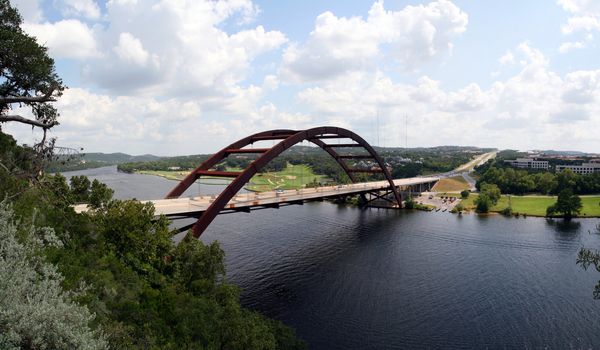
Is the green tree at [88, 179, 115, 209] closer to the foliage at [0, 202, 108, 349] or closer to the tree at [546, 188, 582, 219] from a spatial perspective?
the foliage at [0, 202, 108, 349]

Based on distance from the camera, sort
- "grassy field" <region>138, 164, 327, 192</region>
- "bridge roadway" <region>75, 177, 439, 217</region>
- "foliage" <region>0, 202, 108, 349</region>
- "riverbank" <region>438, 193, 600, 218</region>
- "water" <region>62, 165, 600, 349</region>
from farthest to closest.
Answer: "grassy field" <region>138, 164, 327, 192</region>, "riverbank" <region>438, 193, 600, 218</region>, "bridge roadway" <region>75, 177, 439, 217</region>, "water" <region>62, 165, 600, 349</region>, "foliage" <region>0, 202, 108, 349</region>

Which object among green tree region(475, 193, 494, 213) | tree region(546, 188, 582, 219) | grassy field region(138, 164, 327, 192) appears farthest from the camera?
grassy field region(138, 164, 327, 192)

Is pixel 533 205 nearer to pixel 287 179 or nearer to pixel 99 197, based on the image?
pixel 287 179

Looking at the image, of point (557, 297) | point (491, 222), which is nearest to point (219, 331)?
point (557, 297)

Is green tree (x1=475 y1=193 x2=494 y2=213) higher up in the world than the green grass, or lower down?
lower down

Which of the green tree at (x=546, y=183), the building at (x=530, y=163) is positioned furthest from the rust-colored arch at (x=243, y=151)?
the building at (x=530, y=163)

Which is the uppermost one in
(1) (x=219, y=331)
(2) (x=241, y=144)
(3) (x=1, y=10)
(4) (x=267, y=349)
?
(3) (x=1, y=10)

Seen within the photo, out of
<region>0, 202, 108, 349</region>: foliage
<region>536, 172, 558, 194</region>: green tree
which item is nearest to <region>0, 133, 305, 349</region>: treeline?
<region>0, 202, 108, 349</region>: foliage

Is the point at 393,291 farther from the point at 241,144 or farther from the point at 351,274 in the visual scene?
the point at 241,144
